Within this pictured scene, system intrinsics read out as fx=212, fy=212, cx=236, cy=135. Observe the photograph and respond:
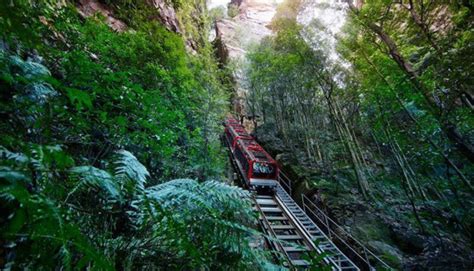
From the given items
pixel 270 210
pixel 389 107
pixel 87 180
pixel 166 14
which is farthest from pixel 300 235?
pixel 166 14

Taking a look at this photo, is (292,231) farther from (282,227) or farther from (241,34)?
(241,34)

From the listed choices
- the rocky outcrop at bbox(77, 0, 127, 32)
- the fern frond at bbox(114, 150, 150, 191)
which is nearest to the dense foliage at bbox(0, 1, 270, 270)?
the fern frond at bbox(114, 150, 150, 191)

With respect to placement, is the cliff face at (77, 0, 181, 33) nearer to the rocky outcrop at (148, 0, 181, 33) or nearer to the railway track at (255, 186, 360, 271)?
the rocky outcrop at (148, 0, 181, 33)

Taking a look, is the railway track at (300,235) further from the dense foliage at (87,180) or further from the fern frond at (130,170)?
the fern frond at (130,170)

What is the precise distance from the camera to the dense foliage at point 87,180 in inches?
35.2

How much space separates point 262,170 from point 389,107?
5.27 m

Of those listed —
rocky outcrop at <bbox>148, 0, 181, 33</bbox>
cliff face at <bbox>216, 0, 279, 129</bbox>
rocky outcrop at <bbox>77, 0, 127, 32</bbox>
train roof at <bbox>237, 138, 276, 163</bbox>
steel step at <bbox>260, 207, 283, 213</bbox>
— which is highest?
cliff face at <bbox>216, 0, 279, 129</bbox>

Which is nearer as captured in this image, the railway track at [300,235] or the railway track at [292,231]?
the railway track at [300,235]

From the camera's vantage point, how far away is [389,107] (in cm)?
752

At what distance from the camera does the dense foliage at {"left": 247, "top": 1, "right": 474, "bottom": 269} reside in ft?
14.0

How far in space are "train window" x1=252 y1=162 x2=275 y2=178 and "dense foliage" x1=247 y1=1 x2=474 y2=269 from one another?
1.86 m

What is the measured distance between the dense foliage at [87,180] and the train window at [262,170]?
14.9ft

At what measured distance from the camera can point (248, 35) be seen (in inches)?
1009

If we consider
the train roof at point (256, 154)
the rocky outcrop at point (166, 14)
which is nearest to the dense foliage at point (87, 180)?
the train roof at point (256, 154)
